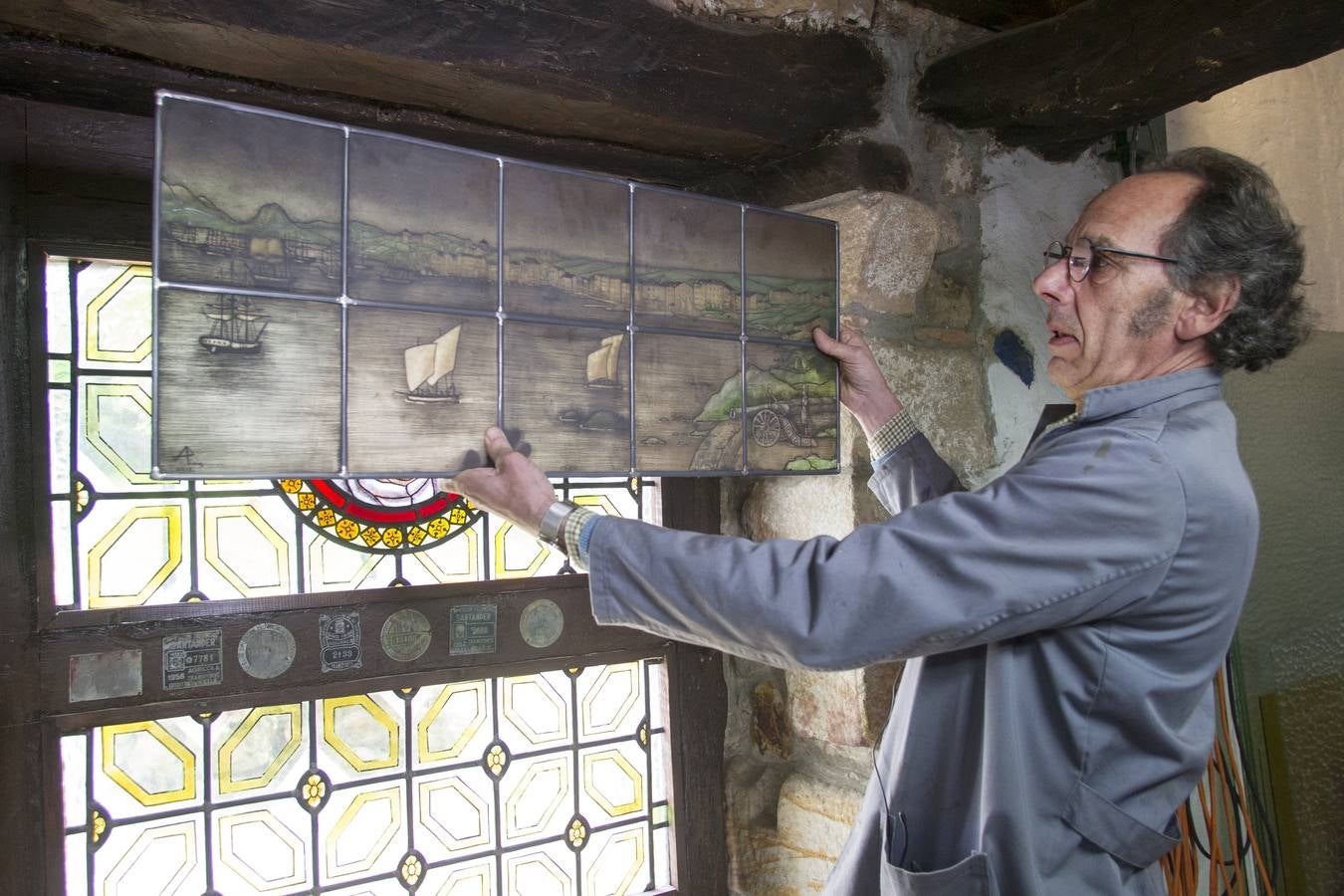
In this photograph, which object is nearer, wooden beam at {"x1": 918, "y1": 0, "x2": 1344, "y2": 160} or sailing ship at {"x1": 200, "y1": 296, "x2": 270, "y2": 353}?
sailing ship at {"x1": 200, "y1": 296, "x2": 270, "y2": 353}

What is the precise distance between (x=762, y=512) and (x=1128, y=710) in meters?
0.78

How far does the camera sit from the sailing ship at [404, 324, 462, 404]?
1.04m

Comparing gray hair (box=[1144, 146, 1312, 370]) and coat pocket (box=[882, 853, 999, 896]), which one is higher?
gray hair (box=[1144, 146, 1312, 370])

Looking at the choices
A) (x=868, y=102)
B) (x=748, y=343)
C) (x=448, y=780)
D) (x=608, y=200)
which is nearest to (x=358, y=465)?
(x=608, y=200)

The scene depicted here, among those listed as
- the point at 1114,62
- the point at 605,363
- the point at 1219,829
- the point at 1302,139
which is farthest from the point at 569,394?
the point at 1302,139

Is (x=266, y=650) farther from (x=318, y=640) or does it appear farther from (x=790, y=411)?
(x=790, y=411)

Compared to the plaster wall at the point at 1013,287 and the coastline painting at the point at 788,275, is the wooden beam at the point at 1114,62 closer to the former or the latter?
the plaster wall at the point at 1013,287

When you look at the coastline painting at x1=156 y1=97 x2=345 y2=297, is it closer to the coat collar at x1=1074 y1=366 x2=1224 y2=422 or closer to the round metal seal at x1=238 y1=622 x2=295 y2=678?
the round metal seal at x1=238 y1=622 x2=295 y2=678

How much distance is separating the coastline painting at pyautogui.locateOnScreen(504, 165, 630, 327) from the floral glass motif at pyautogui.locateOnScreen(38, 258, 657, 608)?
184 millimetres

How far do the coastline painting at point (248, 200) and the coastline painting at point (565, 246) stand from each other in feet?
0.65

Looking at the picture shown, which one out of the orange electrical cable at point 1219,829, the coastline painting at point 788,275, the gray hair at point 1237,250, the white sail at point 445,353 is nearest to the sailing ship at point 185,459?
the white sail at point 445,353

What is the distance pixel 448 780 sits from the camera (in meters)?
1.47

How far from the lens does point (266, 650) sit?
1.30 m

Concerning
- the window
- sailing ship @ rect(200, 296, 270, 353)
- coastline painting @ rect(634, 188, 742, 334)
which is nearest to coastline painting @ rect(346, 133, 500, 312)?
sailing ship @ rect(200, 296, 270, 353)
